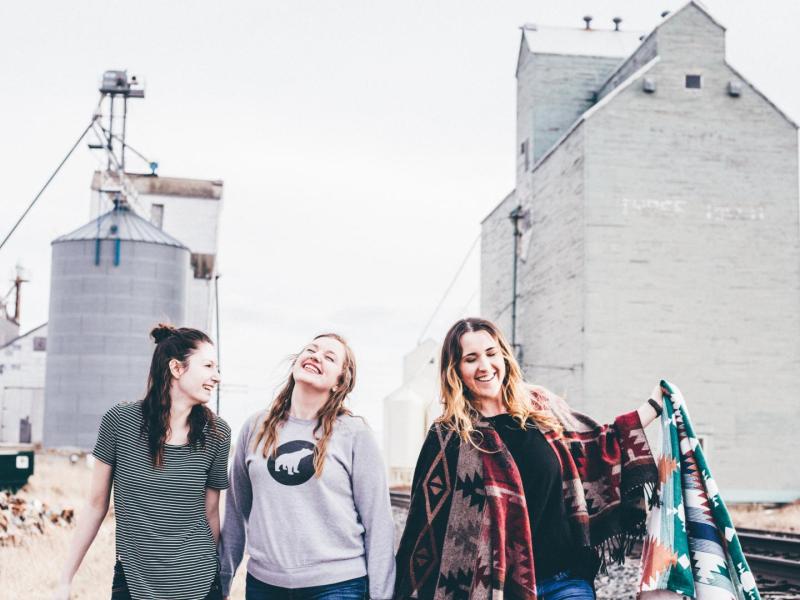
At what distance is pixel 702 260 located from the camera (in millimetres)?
24312

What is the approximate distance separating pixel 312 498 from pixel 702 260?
22.2 metres

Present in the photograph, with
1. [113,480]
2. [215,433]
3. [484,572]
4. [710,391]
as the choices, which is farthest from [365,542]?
[710,391]

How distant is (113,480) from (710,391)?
22.0 m

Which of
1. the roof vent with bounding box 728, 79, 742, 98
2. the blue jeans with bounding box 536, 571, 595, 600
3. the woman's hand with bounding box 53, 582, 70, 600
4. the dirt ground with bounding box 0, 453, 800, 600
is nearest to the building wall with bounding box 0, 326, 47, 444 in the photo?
the dirt ground with bounding box 0, 453, 800, 600

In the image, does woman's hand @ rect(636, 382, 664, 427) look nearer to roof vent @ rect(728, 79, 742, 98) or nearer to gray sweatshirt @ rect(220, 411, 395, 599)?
gray sweatshirt @ rect(220, 411, 395, 599)

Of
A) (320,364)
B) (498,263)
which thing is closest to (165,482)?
(320,364)

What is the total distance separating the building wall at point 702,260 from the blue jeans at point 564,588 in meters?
20.3

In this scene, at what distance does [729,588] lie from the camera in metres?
3.93

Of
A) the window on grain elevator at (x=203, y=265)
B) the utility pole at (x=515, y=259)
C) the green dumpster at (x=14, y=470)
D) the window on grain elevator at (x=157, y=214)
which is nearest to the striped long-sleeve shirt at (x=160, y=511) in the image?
the green dumpster at (x=14, y=470)

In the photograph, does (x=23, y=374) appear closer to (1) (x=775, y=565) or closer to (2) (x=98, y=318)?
(2) (x=98, y=318)

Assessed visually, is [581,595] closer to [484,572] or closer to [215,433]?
[484,572]

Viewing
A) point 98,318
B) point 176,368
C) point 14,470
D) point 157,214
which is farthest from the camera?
point 157,214

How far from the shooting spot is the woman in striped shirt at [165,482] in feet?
12.6

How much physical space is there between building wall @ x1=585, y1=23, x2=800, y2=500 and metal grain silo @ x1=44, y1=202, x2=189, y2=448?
14.1m
